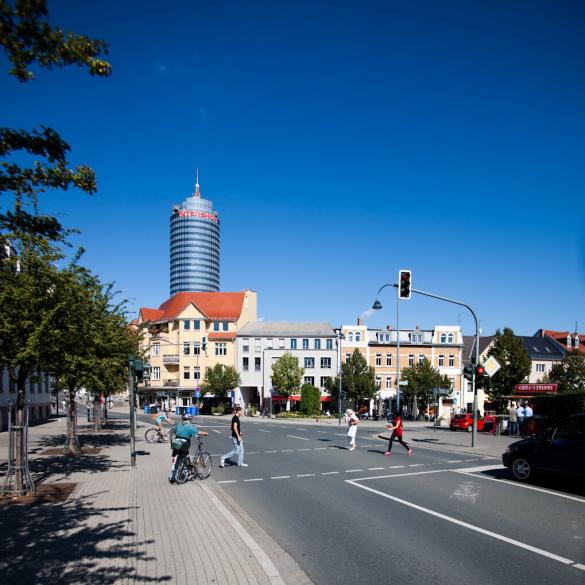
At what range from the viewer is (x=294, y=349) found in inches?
2608

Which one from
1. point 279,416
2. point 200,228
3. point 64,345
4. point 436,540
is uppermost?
point 200,228

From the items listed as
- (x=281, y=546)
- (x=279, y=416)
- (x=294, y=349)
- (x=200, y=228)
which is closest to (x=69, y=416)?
(x=281, y=546)

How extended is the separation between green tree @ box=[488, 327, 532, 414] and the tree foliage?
2128 centimetres

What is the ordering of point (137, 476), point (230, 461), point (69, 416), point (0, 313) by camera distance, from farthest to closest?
point (69, 416) → point (230, 461) → point (137, 476) → point (0, 313)

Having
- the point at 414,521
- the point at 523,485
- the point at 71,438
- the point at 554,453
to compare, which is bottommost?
the point at 71,438

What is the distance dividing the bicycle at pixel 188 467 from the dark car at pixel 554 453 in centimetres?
766

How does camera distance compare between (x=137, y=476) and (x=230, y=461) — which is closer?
(x=137, y=476)

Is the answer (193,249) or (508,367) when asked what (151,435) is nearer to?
(508,367)

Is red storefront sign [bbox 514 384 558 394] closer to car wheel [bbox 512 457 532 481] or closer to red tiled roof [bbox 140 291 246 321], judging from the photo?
car wheel [bbox 512 457 532 481]

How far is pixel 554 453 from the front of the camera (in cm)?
1191

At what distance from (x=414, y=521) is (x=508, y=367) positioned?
41.4 meters

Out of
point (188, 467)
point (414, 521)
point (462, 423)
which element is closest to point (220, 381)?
point (462, 423)

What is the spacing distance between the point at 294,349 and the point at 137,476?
53.1 m

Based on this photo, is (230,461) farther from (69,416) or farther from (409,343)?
(409,343)
